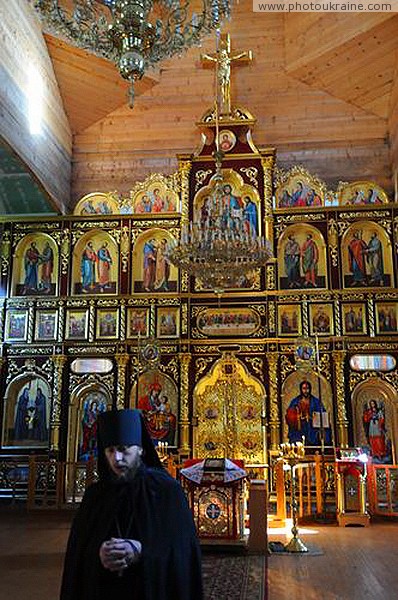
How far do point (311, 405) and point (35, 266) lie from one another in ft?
21.6

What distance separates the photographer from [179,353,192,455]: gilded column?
39.5 feet

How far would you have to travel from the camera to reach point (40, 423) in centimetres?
1261

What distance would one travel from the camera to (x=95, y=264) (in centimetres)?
1326

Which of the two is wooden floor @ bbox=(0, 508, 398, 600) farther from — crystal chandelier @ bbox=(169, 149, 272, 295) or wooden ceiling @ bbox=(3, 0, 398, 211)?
wooden ceiling @ bbox=(3, 0, 398, 211)

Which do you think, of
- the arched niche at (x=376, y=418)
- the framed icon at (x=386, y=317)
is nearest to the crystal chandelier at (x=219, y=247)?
the framed icon at (x=386, y=317)

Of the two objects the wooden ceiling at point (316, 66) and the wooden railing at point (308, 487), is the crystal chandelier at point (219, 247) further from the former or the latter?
the wooden ceiling at point (316, 66)

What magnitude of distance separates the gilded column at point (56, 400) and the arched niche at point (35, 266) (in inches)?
59.7

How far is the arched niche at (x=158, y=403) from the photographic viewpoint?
12.2 meters

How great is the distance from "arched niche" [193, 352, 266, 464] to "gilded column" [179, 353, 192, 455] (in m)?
0.19

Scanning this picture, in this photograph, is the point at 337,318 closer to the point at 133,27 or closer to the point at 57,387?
the point at 57,387

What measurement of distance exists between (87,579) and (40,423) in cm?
1044

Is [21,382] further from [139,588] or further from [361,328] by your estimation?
[139,588]

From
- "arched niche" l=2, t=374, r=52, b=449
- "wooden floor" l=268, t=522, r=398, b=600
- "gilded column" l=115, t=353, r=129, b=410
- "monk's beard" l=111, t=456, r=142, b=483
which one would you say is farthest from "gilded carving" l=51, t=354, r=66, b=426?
"monk's beard" l=111, t=456, r=142, b=483

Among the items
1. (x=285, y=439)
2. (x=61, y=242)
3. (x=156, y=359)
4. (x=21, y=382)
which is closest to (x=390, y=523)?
(x=285, y=439)
